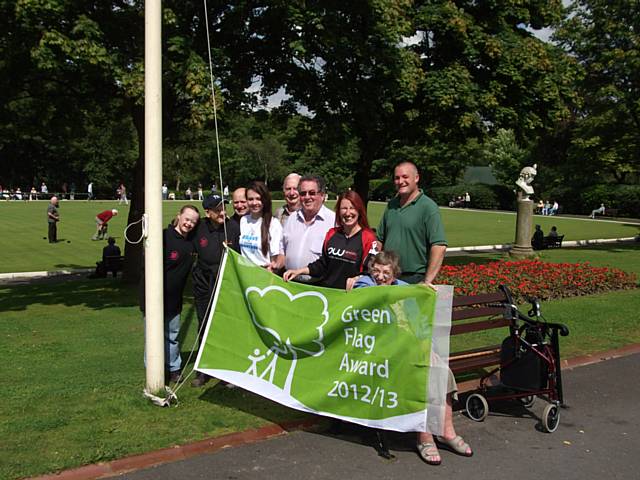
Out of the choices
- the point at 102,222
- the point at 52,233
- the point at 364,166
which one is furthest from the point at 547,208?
the point at 52,233

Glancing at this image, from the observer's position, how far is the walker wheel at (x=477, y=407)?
5355 millimetres

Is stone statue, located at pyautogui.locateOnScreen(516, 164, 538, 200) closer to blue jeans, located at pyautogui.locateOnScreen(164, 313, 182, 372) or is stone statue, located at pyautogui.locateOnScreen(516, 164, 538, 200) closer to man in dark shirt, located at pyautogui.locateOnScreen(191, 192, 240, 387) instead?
man in dark shirt, located at pyautogui.locateOnScreen(191, 192, 240, 387)

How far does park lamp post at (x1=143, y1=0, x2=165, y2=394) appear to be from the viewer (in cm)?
536

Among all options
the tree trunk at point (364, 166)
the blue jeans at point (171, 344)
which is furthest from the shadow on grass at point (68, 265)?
the blue jeans at point (171, 344)

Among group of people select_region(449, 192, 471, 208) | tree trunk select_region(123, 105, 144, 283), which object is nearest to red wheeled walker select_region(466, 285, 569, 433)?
tree trunk select_region(123, 105, 144, 283)

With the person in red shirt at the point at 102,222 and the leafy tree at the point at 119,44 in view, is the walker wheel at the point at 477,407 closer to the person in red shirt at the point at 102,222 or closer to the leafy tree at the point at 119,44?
the leafy tree at the point at 119,44

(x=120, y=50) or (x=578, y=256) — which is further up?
(x=120, y=50)

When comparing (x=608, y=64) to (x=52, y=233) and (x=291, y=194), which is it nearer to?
(x=291, y=194)

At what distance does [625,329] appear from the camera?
8898 mm

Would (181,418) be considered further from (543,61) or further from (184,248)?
(543,61)

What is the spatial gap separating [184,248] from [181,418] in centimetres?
159

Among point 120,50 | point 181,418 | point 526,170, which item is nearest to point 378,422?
point 181,418

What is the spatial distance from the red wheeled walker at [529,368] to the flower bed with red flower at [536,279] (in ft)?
17.7

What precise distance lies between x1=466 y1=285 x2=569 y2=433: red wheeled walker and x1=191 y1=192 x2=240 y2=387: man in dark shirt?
102 inches
